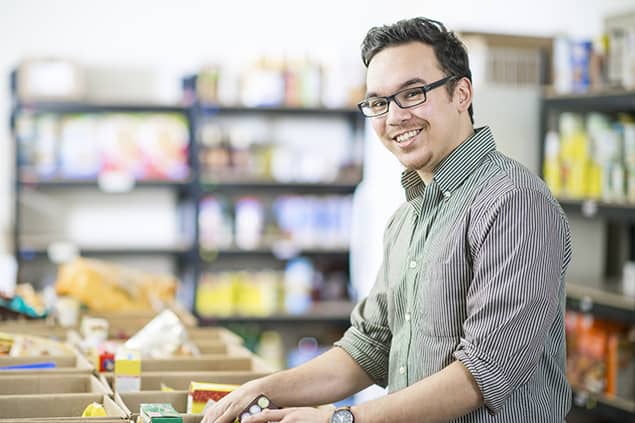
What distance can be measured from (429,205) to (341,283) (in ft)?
18.4

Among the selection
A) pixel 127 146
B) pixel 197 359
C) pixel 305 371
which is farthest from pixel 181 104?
pixel 305 371

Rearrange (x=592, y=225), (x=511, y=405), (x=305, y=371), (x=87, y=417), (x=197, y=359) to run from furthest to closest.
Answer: (x=592, y=225), (x=197, y=359), (x=305, y=371), (x=87, y=417), (x=511, y=405)

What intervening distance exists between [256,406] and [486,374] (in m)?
0.51

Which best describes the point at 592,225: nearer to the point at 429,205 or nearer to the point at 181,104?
the point at 181,104

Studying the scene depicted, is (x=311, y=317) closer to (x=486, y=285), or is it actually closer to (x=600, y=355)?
(x=600, y=355)

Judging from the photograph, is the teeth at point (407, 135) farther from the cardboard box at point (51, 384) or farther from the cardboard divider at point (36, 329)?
the cardboard divider at point (36, 329)

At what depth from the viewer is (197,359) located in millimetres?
2955

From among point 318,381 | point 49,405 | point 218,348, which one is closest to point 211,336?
point 218,348

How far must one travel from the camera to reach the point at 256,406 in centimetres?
209

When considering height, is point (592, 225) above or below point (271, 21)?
below

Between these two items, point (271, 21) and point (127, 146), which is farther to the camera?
point (271, 21)

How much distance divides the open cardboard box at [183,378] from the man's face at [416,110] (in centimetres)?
94

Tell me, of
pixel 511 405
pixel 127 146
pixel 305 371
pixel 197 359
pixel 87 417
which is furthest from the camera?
pixel 127 146

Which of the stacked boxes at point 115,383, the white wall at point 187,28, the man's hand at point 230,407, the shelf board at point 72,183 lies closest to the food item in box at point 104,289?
the stacked boxes at point 115,383
